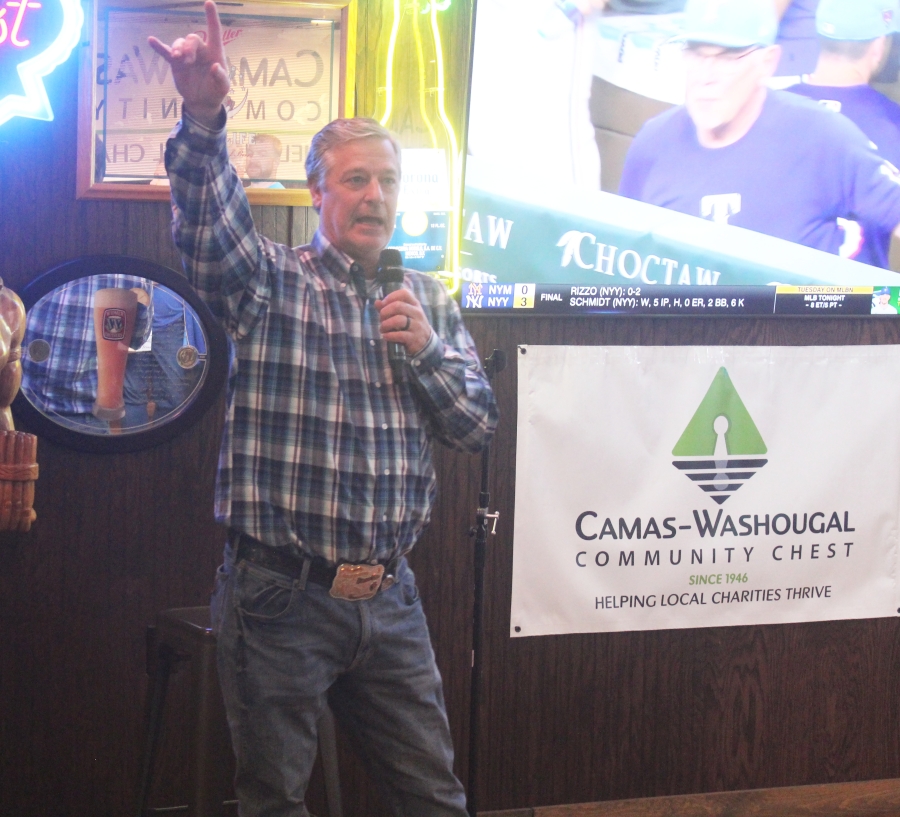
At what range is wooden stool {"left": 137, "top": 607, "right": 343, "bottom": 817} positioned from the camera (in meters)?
2.02

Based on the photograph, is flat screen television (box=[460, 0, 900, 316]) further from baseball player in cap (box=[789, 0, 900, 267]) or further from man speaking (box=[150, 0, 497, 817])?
man speaking (box=[150, 0, 497, 817])

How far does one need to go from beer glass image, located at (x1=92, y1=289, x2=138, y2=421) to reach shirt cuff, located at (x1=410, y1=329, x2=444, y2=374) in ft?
3.60

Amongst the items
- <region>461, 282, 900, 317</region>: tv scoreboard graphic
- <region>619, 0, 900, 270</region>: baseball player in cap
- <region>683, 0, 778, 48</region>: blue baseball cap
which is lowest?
<region>461, 282, 900, 317</region>: tv scoreboard graphic

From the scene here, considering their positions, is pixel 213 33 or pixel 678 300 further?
pixel 678 300

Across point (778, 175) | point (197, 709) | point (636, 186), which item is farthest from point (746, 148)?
point (197, 709)

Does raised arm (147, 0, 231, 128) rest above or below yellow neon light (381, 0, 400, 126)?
below

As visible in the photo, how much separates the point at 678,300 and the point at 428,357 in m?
1.29

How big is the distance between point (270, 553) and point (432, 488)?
0.39 m

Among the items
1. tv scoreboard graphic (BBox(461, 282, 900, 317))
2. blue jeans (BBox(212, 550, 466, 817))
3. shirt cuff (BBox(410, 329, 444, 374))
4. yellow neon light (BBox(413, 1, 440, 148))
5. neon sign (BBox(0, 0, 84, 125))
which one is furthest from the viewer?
tv scoreboard graphic (BBox(461, 282, 900, 317))

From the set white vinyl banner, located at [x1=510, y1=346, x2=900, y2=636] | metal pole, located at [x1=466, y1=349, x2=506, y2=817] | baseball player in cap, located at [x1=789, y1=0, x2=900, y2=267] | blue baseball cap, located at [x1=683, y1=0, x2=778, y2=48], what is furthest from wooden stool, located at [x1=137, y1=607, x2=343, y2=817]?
baseball player in cap, located at [x1=789, y1=0, x2=900, y2=267]

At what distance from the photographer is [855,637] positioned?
322cm

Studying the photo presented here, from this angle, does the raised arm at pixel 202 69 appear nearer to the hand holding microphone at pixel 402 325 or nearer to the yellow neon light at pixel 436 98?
the hand holding microphone at pixel 402 325

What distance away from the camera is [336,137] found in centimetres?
206

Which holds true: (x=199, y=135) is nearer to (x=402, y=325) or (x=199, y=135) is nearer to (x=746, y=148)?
(x=402, y=325)
